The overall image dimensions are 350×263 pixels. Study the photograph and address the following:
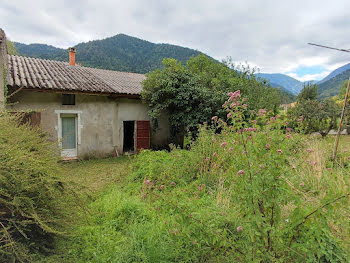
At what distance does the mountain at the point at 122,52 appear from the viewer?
3408 centimetres

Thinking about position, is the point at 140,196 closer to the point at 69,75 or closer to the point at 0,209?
the point at 0,209

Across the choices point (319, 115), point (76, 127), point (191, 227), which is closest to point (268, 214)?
point (191, 227)

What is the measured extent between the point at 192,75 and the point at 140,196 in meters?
7.17

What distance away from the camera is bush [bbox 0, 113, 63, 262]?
240 centimetres

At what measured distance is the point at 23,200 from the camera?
2559 millimetres

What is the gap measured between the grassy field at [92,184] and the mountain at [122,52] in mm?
25834

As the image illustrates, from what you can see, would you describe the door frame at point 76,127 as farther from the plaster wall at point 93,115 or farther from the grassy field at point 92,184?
the grassy field at point 92,184

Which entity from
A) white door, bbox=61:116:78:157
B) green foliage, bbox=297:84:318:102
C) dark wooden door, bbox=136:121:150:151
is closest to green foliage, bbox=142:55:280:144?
dark wooden door, bbox=136:121:150:151

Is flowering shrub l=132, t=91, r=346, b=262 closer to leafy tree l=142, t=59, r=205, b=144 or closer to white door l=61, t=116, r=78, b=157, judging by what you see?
leafy tree l=142, t=59, r=205, b=144

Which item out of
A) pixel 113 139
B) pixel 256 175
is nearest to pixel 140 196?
pixel 256 175

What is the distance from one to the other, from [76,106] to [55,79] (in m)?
1.35

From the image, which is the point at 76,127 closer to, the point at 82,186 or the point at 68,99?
the point at 68,99

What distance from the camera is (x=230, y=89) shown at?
9969 millimetres

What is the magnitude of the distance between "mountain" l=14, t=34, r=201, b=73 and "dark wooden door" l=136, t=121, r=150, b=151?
2321 centimetres
